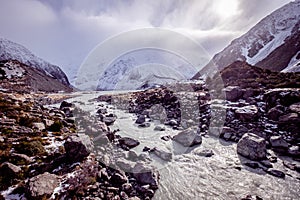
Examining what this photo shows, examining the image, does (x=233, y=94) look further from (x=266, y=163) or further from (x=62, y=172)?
(x=62, y=172)

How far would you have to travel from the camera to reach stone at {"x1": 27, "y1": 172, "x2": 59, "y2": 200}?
6.07 metres

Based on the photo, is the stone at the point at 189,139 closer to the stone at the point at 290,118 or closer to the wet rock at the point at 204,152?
the wet rock at the point at 204,152

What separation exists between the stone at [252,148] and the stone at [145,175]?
19.6ft

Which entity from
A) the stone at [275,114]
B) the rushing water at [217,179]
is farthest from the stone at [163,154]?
the stone at [275,114]

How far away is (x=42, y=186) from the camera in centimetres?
641

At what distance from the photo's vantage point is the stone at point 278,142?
1155 centimetres

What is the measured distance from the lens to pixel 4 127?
12062 millimetres

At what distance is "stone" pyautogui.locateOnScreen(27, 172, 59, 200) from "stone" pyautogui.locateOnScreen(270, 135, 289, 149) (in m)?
13.1

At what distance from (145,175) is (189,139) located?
17.9 ft

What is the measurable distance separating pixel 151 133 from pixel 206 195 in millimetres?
9037

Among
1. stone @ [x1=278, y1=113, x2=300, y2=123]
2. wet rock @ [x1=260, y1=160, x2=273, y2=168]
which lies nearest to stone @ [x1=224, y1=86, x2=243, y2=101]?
stone @ [x1=278, y1=113, x2=300, y2=123]

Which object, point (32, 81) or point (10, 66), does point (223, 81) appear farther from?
point (10, 66)

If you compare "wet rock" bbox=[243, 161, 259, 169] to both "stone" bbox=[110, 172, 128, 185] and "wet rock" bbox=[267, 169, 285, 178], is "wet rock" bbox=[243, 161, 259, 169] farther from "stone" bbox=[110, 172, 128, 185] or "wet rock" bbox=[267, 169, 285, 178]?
"stone" bbox=[110, 172, 128, 185]

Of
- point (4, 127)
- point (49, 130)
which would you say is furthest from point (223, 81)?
point (4, 127)
